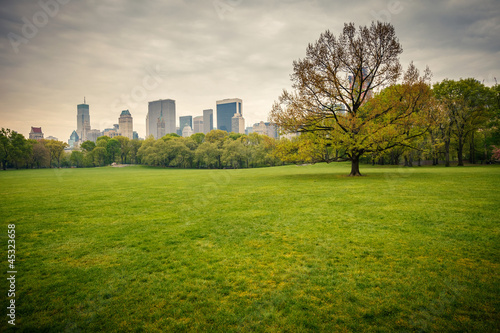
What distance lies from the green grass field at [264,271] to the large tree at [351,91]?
46.9 feet

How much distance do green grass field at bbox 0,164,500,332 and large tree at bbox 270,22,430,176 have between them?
1431cm

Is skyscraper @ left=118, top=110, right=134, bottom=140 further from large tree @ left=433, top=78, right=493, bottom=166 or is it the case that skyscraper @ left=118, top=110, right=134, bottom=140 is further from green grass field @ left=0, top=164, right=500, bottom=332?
green grass field @ left=0, top=164, right=500, bottom=332

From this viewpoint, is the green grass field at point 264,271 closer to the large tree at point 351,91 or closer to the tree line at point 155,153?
the large tree at point 351,91

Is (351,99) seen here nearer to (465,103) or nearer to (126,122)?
(465,103)

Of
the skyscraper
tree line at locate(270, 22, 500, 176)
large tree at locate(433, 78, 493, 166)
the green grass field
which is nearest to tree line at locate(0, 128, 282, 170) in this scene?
large tree at locate(433, 78, 493, 166)

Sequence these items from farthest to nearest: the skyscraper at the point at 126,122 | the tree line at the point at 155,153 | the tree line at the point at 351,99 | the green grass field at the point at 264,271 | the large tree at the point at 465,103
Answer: the skyscraper at the point at 126,122, the tree line at the point at 155,153, the large tree at the point at 465,103, the tree line at the point at 351,99, the green grass field at the point at 264,271

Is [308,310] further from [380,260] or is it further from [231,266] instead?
[380,260]

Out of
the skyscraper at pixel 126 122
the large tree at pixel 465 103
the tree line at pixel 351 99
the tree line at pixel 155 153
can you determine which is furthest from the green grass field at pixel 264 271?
the skyscraper at pixel 126 122

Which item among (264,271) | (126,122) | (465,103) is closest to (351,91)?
(264,271)

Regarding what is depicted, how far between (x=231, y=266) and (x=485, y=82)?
62.9 metres

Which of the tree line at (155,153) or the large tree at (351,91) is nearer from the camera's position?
the large tree at (351,91)

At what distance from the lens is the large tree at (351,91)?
78.3 ft

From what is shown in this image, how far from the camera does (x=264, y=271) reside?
18.4 ft

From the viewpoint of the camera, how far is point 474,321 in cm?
381
